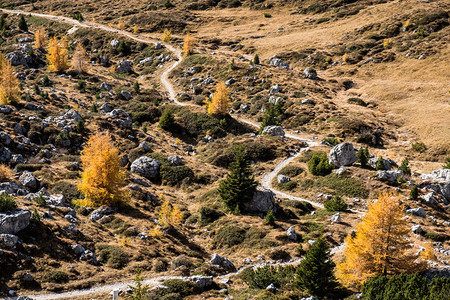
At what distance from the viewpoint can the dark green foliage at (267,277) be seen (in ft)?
95.8

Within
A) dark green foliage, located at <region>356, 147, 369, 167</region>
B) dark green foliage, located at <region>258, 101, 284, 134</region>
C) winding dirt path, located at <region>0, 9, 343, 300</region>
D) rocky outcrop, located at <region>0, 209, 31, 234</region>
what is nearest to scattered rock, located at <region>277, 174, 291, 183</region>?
winding dirt path, located at <region>0, 9, 343, 300</region>

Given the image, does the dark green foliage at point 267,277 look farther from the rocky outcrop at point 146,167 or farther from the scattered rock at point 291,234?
the rocky outcrop at point 146,167

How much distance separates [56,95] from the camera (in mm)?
78750

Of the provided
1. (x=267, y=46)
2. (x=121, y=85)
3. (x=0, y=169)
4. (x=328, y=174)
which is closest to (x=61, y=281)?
(x=0, y=169)

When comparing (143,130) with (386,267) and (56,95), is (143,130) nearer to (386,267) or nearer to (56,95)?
(56,95)

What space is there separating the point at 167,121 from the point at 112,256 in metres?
50.6

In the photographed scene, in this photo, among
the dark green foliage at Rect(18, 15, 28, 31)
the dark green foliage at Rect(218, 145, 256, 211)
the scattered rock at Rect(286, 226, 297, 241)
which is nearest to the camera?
the scattered rock at Rect(286, 226, 297, 241)

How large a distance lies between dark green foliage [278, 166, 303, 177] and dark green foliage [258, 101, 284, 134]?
65.4 feet

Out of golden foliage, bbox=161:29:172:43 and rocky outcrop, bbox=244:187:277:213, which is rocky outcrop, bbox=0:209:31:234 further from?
golden foliage, bbox=161:29:172:43

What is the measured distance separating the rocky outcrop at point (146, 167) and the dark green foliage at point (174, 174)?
125 cm

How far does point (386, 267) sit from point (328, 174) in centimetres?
2987

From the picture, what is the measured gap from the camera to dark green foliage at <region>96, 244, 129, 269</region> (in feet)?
105

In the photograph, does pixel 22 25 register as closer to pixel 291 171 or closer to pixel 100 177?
pixel 100 177

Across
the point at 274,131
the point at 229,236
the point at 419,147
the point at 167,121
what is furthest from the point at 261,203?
the point at 419,147
